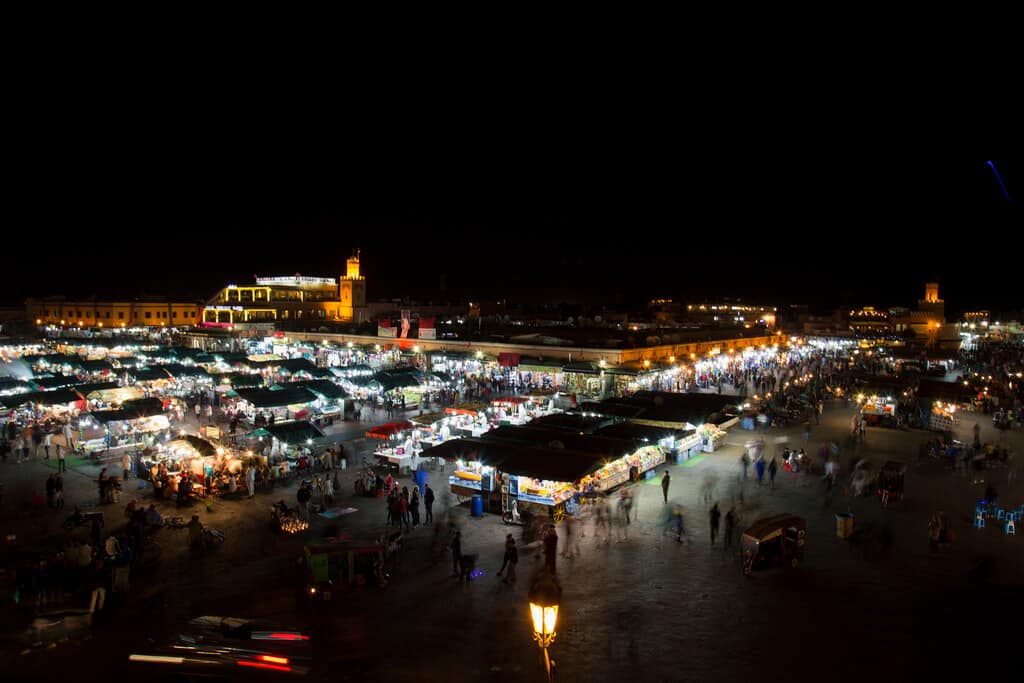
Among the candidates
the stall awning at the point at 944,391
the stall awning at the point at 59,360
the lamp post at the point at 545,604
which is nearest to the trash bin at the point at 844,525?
the lamp post at the point at 545,604

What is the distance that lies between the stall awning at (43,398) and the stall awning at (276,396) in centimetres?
487

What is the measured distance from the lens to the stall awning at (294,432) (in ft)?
46.8

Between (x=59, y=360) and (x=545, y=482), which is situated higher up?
(x=59, y=360)

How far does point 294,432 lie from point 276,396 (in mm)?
5223

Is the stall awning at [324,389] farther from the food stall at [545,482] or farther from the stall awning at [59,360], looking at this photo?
the stall awning at [59,360]

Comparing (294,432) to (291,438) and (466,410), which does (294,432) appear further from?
(466,410)

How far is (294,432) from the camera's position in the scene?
47.6ft

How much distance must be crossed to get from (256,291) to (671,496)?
6075 centimetres

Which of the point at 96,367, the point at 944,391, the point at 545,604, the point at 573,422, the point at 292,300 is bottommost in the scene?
the point at 96,367

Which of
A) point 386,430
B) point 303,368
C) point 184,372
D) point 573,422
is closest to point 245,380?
point 303,368

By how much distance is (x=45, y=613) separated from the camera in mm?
7285

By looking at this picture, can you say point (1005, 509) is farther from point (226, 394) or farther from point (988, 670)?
point (226, 394)

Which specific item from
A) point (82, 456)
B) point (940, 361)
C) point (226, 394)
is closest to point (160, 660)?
point (82, 456)

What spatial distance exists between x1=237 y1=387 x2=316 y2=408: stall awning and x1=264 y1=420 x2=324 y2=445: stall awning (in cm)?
439
